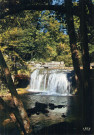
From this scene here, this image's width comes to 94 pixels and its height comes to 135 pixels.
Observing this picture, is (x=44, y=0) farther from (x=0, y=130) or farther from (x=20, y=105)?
(x=0, y=130)

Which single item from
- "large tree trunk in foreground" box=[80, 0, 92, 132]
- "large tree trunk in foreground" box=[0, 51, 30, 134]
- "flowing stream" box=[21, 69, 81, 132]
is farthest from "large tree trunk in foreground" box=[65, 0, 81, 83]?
"flowing stream" box=[21, 69, 81, 132]

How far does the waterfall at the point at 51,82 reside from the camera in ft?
71.6

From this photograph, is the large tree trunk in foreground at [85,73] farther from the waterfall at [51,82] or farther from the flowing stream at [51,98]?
the waterfall at [51,82]

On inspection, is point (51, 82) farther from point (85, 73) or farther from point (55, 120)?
point (85, 73)

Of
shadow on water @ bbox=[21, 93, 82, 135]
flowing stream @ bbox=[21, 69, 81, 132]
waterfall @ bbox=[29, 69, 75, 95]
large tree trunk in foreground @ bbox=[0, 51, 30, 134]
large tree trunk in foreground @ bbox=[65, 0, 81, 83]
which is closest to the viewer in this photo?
large tree trunk in foreground @ bbox=[0, 51, 30, 134]

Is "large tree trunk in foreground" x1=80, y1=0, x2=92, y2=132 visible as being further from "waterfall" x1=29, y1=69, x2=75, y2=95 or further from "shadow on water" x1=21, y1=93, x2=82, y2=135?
"waterfall" x1=29, y1=69, x2=75, y2=95

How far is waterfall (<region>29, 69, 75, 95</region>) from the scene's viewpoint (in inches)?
859

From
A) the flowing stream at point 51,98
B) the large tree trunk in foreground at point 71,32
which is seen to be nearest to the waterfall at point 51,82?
the flowing stream at point 51,98

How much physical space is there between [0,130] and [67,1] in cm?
747

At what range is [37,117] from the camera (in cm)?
1095

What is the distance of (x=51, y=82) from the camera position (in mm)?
23422

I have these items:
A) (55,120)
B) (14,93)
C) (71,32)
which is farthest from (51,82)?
(14,93)

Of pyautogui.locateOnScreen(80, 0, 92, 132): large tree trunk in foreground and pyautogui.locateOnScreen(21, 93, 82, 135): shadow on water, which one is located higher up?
pyautogui.locateOnScreen(80, 0, 92, 132): large tree trunk in foreground

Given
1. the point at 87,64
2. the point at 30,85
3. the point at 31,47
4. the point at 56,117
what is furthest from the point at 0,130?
the point at 31,47
